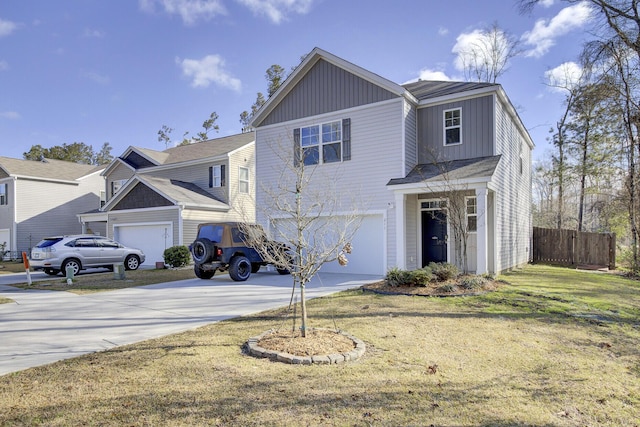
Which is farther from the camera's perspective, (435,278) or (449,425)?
(435,278)

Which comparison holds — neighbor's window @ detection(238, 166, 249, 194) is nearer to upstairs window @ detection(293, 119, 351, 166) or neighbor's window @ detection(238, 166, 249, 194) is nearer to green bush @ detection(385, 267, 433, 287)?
upstairs window @ detection(293, 119, 351, 166)

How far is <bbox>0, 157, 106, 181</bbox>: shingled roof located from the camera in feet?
80.9

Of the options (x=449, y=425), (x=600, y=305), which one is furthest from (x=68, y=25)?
(x=600, y=305)

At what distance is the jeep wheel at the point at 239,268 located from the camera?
38.5 feet

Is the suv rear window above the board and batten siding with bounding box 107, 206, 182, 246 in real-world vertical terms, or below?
below

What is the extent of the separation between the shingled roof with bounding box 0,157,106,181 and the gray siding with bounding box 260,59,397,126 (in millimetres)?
19132

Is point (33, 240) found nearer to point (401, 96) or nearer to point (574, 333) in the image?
point (401, 96)

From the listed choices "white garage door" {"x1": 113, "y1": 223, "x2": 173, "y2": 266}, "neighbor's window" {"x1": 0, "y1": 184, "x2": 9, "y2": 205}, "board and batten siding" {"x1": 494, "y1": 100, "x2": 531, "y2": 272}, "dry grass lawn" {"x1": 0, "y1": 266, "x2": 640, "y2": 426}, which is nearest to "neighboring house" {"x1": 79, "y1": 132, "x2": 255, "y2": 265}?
"white garage door" {"x1": 113, "y1": 223, "x2": 173, "y2": 266}

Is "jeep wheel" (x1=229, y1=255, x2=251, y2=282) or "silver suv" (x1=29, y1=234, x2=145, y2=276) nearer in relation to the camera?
"jeep wheel" (x1=229, y1=255, x2=251, y2=282)

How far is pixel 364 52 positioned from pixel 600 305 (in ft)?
38.0

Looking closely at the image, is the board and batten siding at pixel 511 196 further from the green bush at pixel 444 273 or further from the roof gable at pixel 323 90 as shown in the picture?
the roof gable at pixel 323 90

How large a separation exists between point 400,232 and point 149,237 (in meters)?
13.2

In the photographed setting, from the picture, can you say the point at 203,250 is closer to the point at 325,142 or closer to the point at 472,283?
the point at 325,142

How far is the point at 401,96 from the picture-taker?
12.6 metres
